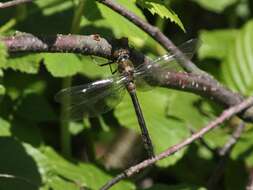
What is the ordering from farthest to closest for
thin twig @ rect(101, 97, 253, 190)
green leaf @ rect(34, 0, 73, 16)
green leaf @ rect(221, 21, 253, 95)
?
green leaf @ rect(221, 21, 253, 95) → green leaf @ rect(34, 0, 73, 16) → thin twig @ rect(101, 97, 253, 190)

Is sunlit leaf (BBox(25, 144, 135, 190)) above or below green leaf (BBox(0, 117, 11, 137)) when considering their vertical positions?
below

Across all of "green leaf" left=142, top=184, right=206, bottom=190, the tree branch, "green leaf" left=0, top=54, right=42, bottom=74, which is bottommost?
"green leaf" left=142, top=184, right=206, bottom=190

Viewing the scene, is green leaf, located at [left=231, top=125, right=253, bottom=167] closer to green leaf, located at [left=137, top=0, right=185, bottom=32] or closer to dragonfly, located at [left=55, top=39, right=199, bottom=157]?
dragonfly, located at [left=55, top=39, right=199, bottom=157]

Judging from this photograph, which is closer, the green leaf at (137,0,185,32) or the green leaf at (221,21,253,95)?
the green leaf at (137,0,185,32)

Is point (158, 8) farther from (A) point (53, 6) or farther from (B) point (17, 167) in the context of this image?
(A) point (53, 6)

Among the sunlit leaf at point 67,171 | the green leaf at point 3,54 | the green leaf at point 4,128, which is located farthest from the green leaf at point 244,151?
the green leaf at point 3,54

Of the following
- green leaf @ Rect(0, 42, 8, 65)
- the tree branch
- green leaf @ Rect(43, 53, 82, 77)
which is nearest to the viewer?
green leaf @ Rect(0, 42, 8, 65)

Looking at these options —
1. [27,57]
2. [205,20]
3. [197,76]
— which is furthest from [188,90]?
[205,20]

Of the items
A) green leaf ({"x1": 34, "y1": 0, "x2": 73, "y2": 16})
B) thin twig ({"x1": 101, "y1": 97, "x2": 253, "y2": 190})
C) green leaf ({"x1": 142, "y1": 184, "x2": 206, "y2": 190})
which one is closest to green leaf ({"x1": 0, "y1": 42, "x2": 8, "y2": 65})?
thin twig ({"x1": 101, "y1": 97, "x2": 253, "y2": 190})
